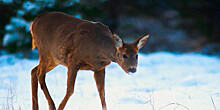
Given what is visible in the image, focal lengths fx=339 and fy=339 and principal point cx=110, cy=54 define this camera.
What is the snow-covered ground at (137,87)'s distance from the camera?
571 cm

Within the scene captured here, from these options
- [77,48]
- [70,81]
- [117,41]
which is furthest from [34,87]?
[117,41]

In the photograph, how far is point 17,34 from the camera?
33.4 ft

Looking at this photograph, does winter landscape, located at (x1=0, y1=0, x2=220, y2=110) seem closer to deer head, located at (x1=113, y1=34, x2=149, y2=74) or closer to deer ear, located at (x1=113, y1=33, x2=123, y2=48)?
deer head, located at (x1=113, y1=34, x2=149, y2=74)

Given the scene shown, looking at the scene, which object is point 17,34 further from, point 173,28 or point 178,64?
point 173,28

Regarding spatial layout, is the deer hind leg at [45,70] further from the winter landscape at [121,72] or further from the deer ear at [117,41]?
the deer ear at [117,41]

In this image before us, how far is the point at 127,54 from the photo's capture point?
4625 millimetres

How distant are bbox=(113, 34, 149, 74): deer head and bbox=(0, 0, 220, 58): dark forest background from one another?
4631 mm

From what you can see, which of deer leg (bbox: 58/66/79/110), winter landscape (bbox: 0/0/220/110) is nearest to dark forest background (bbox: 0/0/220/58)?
winter landscape (bbox: 0/0/220/110)

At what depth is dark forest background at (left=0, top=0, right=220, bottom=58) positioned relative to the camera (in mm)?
9875

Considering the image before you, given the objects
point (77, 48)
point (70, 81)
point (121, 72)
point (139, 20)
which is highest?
point (139, 20)

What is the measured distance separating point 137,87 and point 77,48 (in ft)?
9.58

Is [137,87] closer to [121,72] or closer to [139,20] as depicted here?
[121,72]

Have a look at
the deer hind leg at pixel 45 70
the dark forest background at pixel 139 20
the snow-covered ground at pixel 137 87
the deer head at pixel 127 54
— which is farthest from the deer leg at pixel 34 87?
the dark forest background at pixel 139 20

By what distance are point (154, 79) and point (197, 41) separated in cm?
1143
